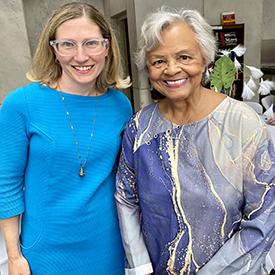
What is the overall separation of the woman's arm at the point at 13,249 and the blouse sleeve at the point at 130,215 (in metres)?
0.41

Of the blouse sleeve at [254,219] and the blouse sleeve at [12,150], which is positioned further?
the blouse sleeve at [12,150]

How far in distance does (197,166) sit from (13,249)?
2.62 ft

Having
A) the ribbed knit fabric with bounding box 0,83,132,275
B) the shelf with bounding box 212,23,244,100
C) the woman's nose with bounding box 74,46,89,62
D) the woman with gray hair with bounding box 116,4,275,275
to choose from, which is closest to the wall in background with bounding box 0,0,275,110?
the shelf with bounding box 212,23,244,100

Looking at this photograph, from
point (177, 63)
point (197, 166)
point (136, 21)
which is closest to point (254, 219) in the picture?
point (197, 166)

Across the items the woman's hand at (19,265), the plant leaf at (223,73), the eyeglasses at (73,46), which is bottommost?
the woman's hand at (19,265)

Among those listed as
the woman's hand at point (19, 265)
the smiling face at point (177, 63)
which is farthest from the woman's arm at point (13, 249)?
the smiling face at point (177, 63)

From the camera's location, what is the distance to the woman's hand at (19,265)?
3.58ft

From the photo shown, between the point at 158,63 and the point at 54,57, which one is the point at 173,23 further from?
the point at 54,57

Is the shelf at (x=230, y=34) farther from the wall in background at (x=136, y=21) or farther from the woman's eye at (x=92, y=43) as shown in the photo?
the woman's eye at (x=92, y=43)

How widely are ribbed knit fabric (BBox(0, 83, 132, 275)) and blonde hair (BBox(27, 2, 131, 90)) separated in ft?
0.31

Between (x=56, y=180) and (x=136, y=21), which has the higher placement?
(x=136, y=21)

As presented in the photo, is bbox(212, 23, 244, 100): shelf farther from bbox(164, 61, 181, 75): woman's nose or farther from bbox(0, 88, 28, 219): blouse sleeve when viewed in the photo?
bbox(0, 88, 28, 219): blouse sleeve

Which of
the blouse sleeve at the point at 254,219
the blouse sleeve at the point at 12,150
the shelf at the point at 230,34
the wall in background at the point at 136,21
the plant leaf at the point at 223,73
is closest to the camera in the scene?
the blouse sleeve at the point at 254,219

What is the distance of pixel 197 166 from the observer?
3.11ft
